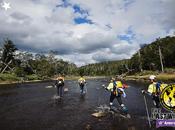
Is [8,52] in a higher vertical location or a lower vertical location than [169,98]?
higher

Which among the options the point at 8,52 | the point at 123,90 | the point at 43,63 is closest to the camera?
the point at 123,90

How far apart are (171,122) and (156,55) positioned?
110 meters

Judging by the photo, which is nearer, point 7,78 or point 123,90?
point 123,90

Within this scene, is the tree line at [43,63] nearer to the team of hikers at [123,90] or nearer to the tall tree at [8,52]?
the tall tree at [8,52]

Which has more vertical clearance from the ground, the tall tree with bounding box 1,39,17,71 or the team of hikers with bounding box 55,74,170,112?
the tall tree with bounding box 1,39,17,71

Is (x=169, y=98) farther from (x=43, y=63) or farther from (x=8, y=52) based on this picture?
(x=43, y=63)

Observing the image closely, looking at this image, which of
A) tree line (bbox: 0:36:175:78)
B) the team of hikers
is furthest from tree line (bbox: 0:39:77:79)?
the team of hikers

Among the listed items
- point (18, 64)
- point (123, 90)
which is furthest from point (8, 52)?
point (123, 90)

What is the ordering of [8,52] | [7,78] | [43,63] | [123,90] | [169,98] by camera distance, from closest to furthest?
1. [169,98]
2. [123,90]
3. [7,78]
4. [8,52]
5. [43,63]

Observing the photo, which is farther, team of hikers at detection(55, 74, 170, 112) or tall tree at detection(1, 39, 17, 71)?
tall tree at detection(1, 39, 17, 71)

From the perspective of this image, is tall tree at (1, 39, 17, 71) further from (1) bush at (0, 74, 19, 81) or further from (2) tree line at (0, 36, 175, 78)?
(1) bush at (0, 74, 19, 81)

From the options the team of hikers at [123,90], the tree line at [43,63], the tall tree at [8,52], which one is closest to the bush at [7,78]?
the tree line at [43,63]

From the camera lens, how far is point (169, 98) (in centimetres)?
1000

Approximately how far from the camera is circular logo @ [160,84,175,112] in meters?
9.95
